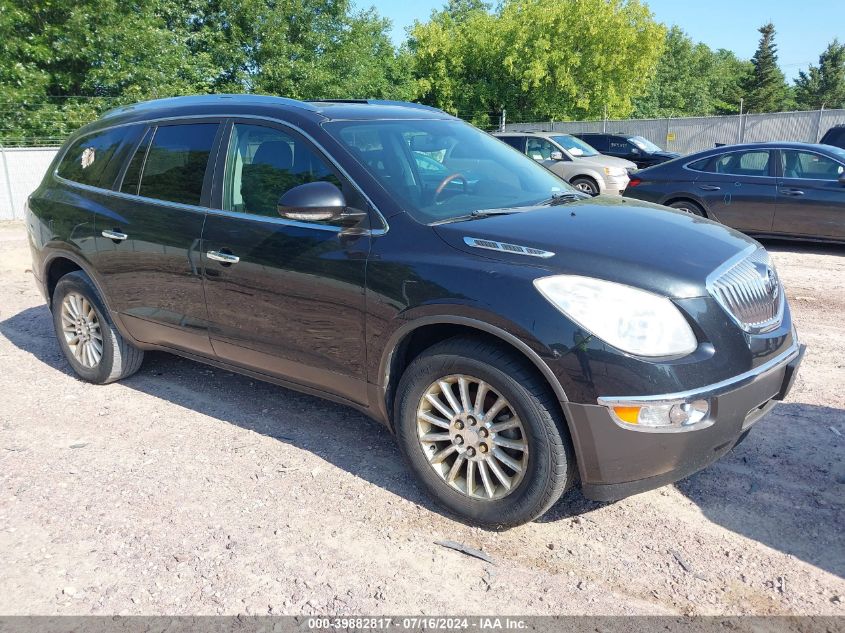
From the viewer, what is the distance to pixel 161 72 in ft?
74.8

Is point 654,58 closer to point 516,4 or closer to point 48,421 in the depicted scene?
point 516,4

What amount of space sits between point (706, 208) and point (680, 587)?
27.0ft

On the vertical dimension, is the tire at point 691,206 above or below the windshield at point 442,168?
below

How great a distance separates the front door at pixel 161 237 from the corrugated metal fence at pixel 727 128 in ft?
77.3

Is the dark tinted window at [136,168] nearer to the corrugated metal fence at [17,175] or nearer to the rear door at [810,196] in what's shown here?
the rear door at [810,196]

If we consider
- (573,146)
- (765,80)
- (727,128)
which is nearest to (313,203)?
(573,146)

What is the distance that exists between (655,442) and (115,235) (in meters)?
3.55

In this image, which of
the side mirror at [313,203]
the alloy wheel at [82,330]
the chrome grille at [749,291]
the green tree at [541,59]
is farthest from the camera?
the green tree at [541,59]

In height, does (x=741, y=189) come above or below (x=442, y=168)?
below

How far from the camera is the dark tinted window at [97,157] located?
15.6 ft

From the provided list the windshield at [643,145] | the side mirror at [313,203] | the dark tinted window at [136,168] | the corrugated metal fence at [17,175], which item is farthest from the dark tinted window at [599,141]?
the side mirror at [313,203]

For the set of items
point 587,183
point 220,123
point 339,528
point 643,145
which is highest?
point 220,123

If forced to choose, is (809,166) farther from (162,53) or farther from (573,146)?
(162,53)

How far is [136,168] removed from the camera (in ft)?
15.1
